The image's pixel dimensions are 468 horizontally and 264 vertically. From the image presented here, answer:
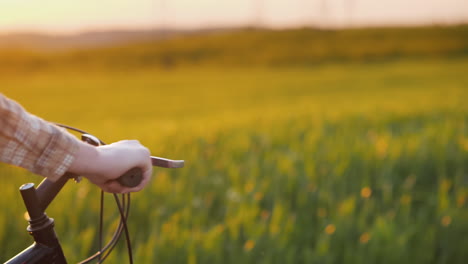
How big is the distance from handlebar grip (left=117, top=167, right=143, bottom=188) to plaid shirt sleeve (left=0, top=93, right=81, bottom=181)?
101 mm

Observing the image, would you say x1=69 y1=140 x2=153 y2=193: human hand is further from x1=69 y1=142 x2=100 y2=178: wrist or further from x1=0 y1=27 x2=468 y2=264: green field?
x1=0 y1=27 x2=468 y2=264: green field

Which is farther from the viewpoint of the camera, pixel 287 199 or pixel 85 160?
pixel 287 199

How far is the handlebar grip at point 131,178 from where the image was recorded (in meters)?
0.92

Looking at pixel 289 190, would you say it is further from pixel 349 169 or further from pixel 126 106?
pixel 126 106

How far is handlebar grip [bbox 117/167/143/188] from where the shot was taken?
3.01ft

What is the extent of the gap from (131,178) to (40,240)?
0.85 ft

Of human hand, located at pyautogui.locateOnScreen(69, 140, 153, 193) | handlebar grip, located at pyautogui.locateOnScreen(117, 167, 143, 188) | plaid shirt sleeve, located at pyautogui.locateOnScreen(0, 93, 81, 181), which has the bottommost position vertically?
handlebar grip, located at pyautogui.locateOnScreen(117, 167, 143, 188)

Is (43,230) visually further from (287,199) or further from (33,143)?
(287,199)

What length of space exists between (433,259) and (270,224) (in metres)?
1.04

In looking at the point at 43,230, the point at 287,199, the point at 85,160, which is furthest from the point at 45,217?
the point at 287,199

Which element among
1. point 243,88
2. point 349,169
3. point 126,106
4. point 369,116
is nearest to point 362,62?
point 243,88

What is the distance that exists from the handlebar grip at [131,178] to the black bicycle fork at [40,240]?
17cm

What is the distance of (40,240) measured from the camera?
3.29 ft

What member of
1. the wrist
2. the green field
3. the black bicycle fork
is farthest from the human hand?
the green field
